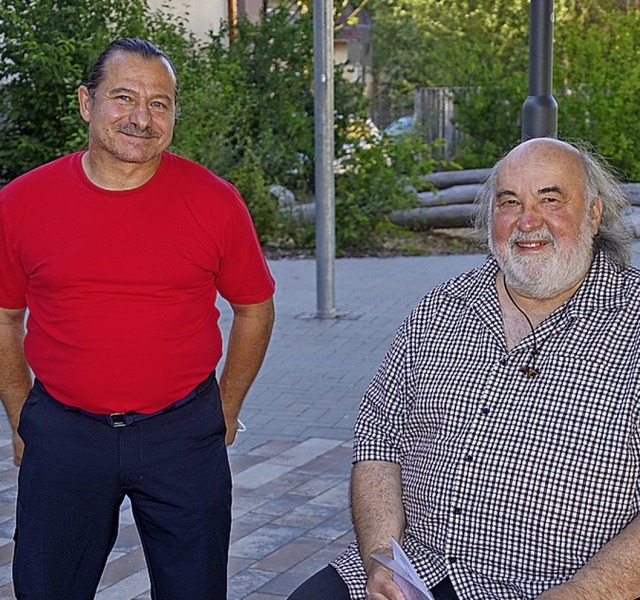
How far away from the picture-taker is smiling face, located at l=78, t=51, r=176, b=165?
9.68 ft

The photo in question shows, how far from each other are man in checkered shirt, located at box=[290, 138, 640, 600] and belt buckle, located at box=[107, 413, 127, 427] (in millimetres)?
594

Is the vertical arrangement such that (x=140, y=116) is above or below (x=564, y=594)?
above

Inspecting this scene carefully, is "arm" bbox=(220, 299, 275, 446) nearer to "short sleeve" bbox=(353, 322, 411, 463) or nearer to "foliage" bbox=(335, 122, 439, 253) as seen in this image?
"short sleeve" bbox=(353, 322, 411, 463)

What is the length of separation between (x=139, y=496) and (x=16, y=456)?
44 centimetres

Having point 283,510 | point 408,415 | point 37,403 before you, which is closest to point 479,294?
point 408,415

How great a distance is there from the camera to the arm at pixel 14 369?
3.17 metres

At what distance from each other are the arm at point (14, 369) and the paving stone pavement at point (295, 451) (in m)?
1.08

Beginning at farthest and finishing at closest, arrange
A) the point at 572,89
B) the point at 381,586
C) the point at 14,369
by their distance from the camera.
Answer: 1. the point at 572,89
2. the point at 14,369
3. the point at 381,586

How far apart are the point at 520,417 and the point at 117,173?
45.6 inches

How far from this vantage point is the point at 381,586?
2.68 m

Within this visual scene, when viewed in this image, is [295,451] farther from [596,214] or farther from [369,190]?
[369,190]

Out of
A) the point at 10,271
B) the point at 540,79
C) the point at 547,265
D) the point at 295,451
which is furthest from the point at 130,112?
the point at 295,451

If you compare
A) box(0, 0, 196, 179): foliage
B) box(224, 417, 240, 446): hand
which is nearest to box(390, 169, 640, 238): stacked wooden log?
box(0, 0, 196, 179): foliage

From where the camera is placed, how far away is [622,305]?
9.37ft
